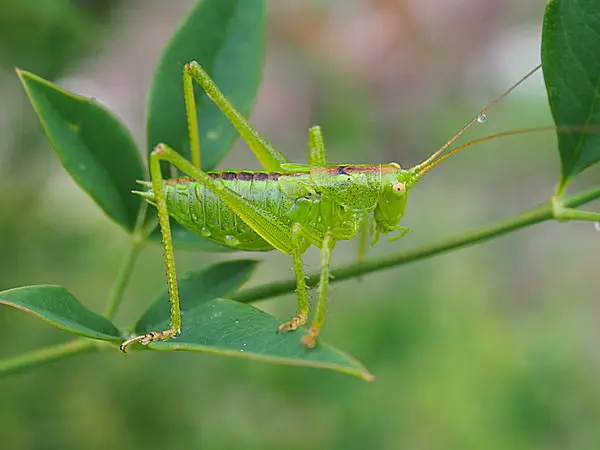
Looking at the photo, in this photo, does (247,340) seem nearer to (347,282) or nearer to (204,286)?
(204,286)

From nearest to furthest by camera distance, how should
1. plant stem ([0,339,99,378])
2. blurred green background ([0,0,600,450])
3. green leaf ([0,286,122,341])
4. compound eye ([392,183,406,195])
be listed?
green leaf ([0,286,122,341]), plant stem ([0,339,99,378]), compound eye ([392,183,406,195]), blurred green background ([0,0,600,450])

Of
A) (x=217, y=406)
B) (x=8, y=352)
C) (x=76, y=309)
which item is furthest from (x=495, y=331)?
(x=76, y=309)

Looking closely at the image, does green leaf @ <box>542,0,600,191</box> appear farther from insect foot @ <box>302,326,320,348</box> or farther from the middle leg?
insect foot @ <box>302,326,320,348</box>

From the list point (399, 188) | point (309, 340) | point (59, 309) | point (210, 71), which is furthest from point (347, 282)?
point (309, 340)

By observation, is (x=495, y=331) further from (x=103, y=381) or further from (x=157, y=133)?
(x=157, y=133)

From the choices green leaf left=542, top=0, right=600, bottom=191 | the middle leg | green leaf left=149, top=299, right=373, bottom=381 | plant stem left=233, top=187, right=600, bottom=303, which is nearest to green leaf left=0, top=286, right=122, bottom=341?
green leaf left=149, top=299, right=373, bottom=381

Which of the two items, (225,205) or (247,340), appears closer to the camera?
(247,340)
